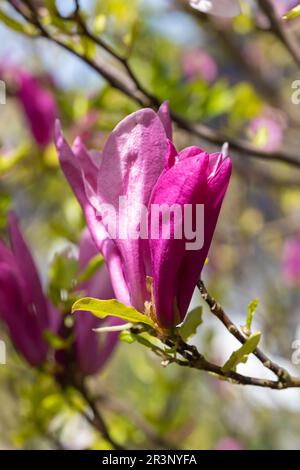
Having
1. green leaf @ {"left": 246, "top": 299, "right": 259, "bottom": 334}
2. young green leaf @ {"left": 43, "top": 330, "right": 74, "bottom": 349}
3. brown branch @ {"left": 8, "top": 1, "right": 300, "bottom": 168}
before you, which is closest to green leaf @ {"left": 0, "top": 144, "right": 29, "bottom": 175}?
brown branch @ {"left": 8, "top": 1, "right": 300, "bottom": 168}

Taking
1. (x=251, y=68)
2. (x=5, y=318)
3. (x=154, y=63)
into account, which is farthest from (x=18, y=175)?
(x=251, y=68)

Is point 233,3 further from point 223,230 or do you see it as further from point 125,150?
point 223,230

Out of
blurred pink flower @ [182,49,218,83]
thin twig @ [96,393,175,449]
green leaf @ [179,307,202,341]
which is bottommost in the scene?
blurred pink flower @ [182,49,218,83]

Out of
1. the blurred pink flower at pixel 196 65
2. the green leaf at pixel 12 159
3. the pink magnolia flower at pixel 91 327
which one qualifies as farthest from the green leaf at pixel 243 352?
the blurred pink flower at pixel 196 65

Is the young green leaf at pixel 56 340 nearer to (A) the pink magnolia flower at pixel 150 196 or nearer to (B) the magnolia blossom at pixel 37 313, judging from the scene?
(B) the magnolia blossom at pixel 37 313

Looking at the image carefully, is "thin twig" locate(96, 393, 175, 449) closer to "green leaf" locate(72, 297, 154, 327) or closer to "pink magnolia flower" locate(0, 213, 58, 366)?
"pink magnolia flower" locate(0, 213, 58, 366)

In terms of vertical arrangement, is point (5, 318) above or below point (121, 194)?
below

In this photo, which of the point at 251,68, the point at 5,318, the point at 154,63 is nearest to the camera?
the point at 5,318
